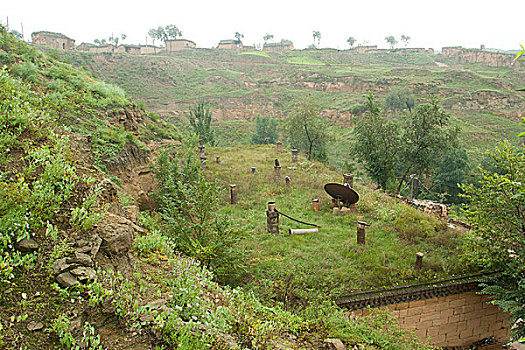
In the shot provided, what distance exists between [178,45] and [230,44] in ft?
51.5

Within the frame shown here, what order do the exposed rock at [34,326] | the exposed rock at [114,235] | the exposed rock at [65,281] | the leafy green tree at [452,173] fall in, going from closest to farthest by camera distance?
the exposed rock at [34,326] < the exposed rock at [65,281] < the exposed rock at [114,235] < the leafy green tree at [452,173]

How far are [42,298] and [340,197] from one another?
11.3 m

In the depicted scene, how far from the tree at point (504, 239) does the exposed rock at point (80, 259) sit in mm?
8618

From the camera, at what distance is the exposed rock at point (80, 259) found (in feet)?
10.4

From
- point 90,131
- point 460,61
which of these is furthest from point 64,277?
point 460,61

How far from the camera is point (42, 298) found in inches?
110

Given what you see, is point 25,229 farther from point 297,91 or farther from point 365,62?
point 365,62

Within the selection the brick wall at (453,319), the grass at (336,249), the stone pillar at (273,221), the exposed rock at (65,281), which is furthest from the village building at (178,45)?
the exposed rock at (65,281)

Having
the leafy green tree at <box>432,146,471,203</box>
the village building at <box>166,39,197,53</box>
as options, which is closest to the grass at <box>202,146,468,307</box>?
the leafy green tree at <box>432,146,471,203</box>

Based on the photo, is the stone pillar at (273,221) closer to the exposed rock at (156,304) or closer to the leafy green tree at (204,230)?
the leafy green tree at (204,230)

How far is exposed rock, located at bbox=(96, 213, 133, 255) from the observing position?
3.70 m

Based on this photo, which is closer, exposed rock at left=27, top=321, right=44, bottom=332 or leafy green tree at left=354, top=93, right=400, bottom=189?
exposed rock at left=27, top=321, right=44, bottom=332

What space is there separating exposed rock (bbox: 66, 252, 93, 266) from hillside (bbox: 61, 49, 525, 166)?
31569mm

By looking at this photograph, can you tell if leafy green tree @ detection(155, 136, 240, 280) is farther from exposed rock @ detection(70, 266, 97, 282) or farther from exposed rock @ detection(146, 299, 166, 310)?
exposed rock @ detection(70, 266, 97, 282)
